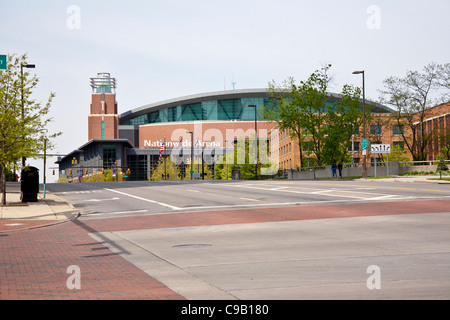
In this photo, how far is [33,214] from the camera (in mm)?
21188

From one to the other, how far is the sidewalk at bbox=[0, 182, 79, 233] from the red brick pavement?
91 cm

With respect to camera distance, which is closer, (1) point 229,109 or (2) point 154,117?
(1) point 229,109

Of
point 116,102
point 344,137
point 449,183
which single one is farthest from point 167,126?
point 449,183

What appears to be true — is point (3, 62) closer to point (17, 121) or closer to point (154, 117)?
point (17, 121)

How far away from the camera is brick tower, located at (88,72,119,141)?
14950 centimetres

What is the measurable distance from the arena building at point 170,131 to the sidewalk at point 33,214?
113 metres

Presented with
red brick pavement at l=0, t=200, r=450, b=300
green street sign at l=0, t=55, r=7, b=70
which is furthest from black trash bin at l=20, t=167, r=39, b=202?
green street sign at l=0, t=55, r=7, b=70

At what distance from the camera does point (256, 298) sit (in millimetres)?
6664

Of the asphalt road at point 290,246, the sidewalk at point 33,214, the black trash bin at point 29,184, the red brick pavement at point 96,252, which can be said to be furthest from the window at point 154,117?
the red brick pavement at point 96,252

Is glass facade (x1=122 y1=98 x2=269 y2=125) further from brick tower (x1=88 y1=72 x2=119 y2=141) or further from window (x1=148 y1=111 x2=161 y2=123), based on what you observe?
brick tower (x1=88 y1=72 x2=119 y2=141)

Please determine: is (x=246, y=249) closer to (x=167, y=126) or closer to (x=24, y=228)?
(x=24, y=228)

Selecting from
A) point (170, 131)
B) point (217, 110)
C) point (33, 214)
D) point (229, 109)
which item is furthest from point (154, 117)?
point (33, 214)

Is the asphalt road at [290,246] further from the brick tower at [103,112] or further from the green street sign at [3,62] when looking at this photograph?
the brick tower at [103,112]

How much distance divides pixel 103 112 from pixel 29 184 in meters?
128
